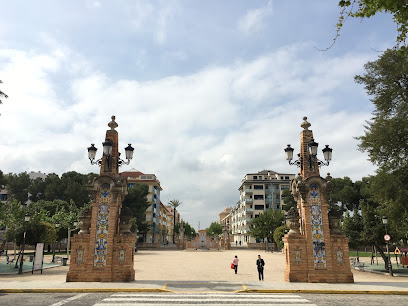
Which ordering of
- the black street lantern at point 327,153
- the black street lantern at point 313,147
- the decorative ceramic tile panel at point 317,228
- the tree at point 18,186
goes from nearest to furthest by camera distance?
the decorative ceramic tile panel at point 317,228
the black street lantern at point 327,153
the black street lantern at point 313,147
the tree at point 18,186

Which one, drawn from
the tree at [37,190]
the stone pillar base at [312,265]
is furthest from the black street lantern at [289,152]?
the tree at [37,190]

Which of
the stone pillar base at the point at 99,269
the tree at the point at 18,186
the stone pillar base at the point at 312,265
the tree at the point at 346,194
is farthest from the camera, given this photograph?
the tree at the point at 18,186

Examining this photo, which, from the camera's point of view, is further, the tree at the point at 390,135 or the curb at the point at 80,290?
the tree at the point at 390,135

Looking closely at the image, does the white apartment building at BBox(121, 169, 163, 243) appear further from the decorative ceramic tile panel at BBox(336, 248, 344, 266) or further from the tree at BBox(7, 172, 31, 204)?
the decorative ceramic tile panel at BBox(336, 248, 344, 266)

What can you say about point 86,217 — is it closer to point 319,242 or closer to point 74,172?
point 319,242

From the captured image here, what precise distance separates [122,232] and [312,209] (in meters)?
9.89

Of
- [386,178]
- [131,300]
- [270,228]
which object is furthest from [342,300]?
[270,228]

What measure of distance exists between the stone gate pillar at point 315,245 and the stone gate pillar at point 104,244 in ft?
27.1

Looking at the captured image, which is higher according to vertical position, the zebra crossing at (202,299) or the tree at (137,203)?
the tree at (137,203)

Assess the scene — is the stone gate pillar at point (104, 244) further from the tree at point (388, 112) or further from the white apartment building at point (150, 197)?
the white apartment building at point (150, 197)

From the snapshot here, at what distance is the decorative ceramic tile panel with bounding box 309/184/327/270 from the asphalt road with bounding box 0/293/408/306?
267cm

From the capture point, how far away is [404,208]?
23969 mm

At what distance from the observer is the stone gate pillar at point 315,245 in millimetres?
Result: 14703

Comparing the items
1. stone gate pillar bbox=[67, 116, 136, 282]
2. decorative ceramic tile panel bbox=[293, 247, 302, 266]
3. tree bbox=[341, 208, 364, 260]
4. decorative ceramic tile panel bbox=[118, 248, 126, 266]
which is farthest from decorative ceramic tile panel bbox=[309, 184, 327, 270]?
tree bbox=[341, 208, 364, 260]
